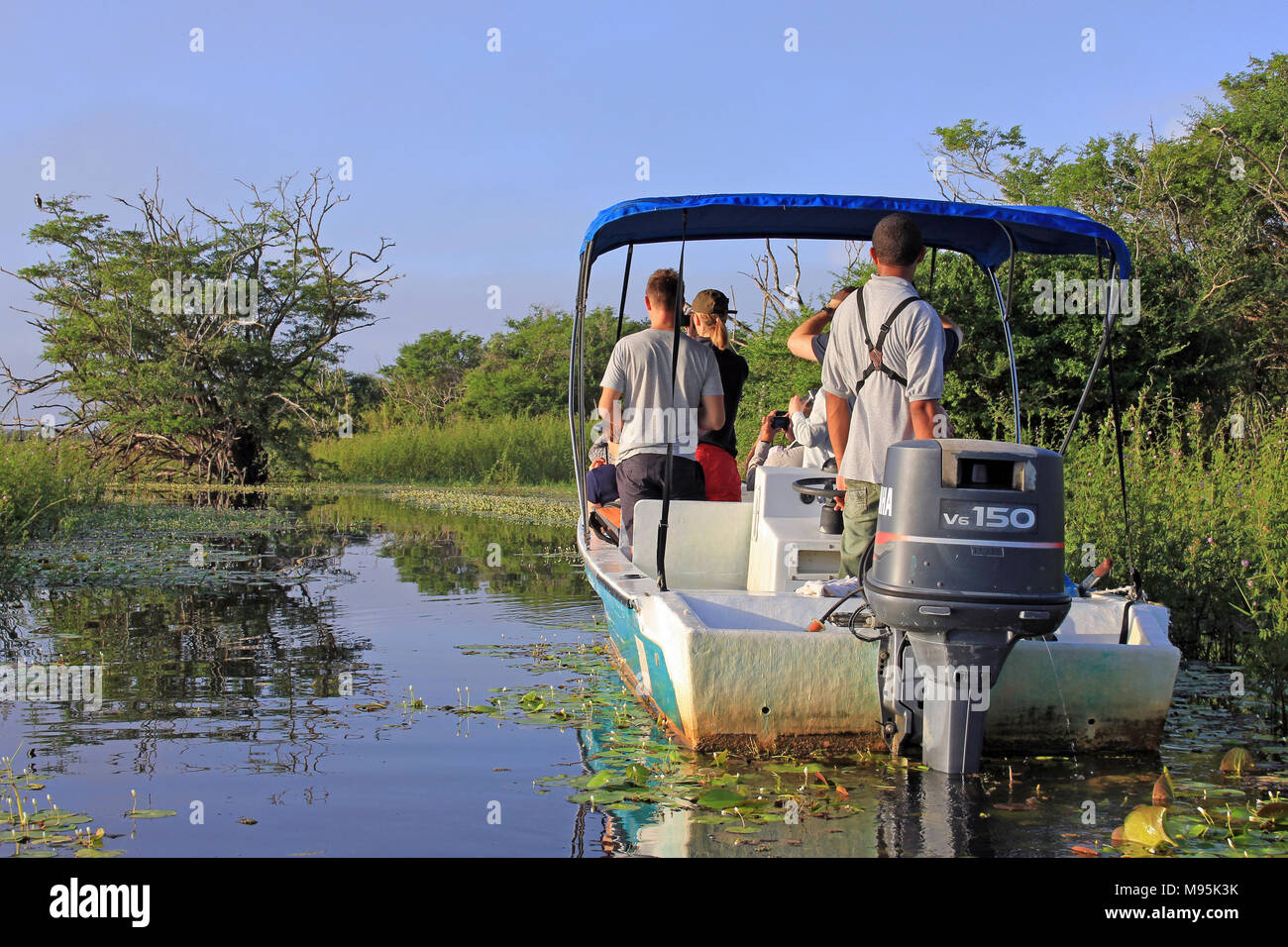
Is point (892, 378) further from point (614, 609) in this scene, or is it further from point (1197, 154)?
point (1197, 154)

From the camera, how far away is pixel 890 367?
17.1 feet

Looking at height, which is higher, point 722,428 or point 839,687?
point 722,428

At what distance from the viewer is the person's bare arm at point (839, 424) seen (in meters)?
5.43

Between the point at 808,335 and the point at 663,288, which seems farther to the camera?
the point at 663,288

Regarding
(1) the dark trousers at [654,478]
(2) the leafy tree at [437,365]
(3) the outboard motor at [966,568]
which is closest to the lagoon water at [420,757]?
(3) the outboard motor at [966,568]

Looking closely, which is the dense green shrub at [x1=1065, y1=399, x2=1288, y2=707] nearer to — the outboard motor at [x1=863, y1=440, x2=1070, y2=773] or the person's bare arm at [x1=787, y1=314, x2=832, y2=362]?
the person's bare arm at [x1=787, y1=314, x2=832, y2=362]

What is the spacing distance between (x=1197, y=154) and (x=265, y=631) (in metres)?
18.7

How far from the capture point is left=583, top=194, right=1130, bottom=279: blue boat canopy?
589 centimetres

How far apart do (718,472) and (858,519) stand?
2.22 meters

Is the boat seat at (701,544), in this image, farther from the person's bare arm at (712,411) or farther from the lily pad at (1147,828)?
the lily pad at (1147,828)

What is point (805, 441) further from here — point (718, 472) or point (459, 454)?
point (459, 454)

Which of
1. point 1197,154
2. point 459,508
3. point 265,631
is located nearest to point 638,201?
point 265,631

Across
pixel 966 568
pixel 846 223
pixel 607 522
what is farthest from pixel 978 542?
pixel 607 522

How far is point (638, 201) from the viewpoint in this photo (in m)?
5.82
